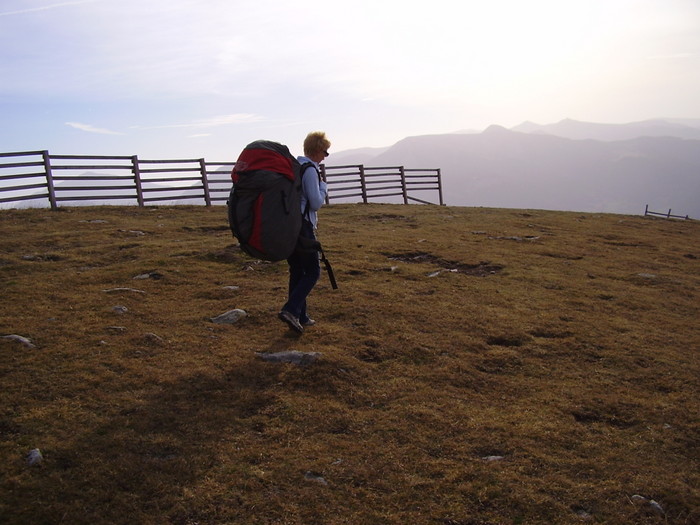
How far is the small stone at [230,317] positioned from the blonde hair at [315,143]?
A: 104 inches

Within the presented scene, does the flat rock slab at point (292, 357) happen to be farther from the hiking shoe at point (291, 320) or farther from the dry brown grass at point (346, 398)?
the hiking shoe at point (291, 320)

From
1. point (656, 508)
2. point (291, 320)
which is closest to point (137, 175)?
point (291, 320)

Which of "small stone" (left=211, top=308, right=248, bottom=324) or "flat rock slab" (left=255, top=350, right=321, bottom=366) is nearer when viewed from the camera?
"flat rock slab" (left=255, top=350, right=321, bottom=366)

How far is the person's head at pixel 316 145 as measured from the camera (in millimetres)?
6527

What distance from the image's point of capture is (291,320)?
6.92m

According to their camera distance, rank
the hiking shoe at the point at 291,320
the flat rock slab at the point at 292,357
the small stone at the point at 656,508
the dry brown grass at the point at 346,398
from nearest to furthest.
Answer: the dry brown grass at the point at 346,398 → the small stone at the point at 656,508 → the flat rock slab at the point at 292,357 → the hiking shoe at the point at 291,320

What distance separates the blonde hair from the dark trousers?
859 mm

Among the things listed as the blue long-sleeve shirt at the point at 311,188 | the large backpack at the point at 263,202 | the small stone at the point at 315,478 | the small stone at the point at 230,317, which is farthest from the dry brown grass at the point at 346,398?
the blue long-sleeve shirt at the point at 311,188

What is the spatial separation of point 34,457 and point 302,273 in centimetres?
361

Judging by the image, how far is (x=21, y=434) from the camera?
449 centimetres

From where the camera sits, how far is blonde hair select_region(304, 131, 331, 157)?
652 centimetres

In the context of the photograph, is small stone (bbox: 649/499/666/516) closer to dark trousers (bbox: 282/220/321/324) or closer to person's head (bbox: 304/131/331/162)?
dark trousers (bbox: 282/220/321/324)

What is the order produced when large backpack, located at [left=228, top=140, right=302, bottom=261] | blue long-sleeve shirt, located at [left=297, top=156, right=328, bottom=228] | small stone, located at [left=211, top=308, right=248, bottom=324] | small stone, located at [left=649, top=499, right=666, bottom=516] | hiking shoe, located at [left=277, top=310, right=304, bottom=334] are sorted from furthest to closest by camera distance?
small stone, located at [left=211, top=308, right=248, bottom=324], hiking shoe, located at [left=277, top=310, right=304, bottom=334], blue long-sleeve shirt, located at [left=297, top=156, right=328, bottom=228], large backpack, located at [left=228, top=140, right=302, bottom=261], small stone, located at [left=649, top=499, right=666, bottom=516]

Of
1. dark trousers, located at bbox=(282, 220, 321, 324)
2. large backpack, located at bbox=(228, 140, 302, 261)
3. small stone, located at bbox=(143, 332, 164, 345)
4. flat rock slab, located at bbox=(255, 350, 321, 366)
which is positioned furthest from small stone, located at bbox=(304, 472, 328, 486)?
small stone, located at bbox=(143, 332, 164, 345)
